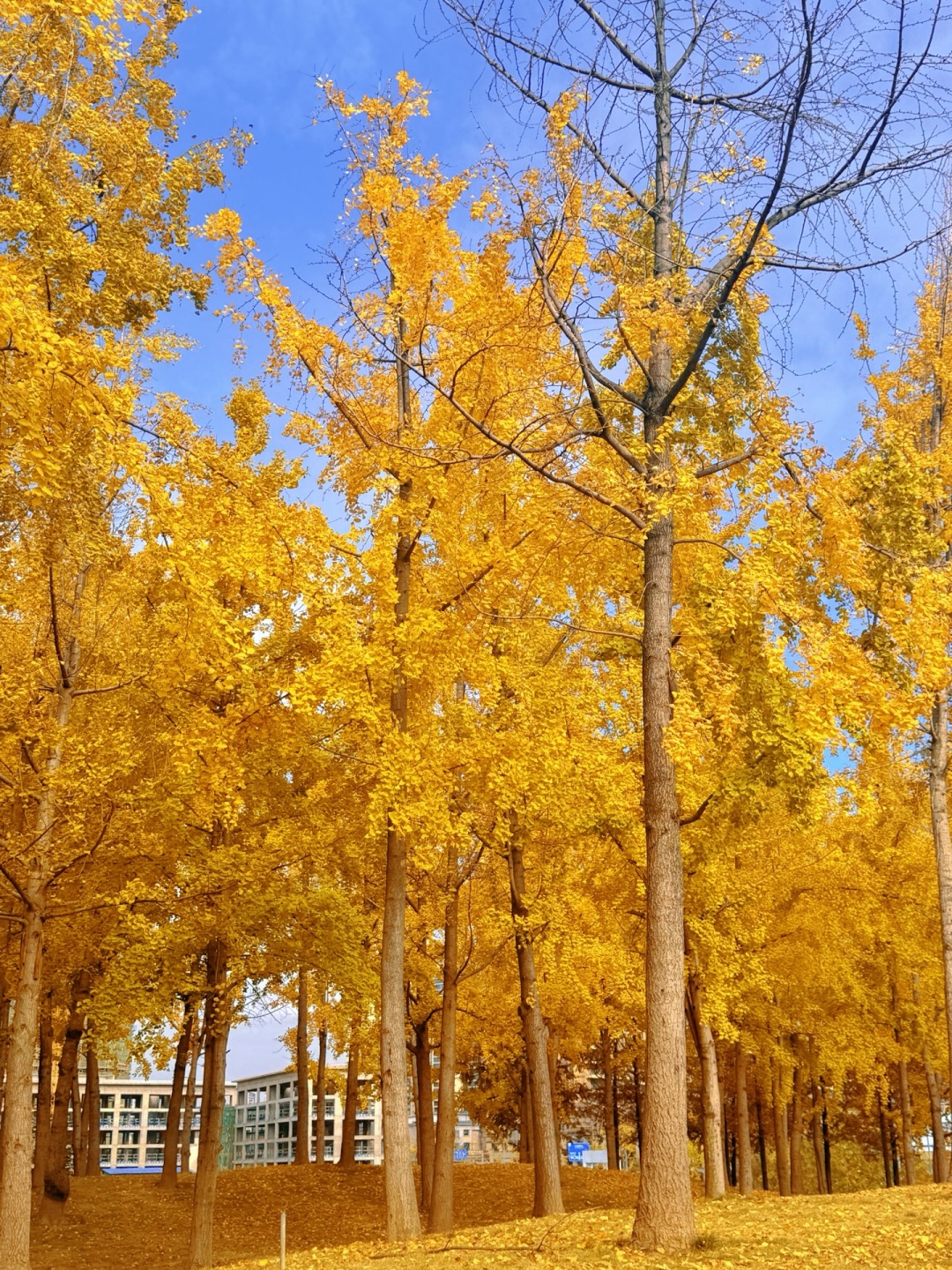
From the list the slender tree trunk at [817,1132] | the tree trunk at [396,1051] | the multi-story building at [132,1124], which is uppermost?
the tree trunk at [396,1051]

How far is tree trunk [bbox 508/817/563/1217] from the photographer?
504 inches

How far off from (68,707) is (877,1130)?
1263 inches

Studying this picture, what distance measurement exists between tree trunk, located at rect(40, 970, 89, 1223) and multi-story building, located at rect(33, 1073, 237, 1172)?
103 metres

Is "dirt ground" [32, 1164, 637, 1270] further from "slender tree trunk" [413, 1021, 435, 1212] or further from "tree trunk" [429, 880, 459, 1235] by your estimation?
"tree trunk" [429, 880, 459, 1235]

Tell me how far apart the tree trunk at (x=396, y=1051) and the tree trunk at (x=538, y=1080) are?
2.71m

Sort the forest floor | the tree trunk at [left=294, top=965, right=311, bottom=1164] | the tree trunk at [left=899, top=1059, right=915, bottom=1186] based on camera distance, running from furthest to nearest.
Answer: the tree trunk at [left=294, top=965, right=311, bottom=1164], the tree trunk at [left=899, top=1059, right=915, bottom=1186], the forest floor

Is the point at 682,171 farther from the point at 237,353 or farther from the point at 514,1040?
the point at 514,1040

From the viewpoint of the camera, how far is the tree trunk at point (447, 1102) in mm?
12867

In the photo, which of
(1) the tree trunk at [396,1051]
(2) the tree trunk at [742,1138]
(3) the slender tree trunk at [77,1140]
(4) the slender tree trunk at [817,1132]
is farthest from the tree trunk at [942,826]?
(3) the slender tree trunk at [77,1140]

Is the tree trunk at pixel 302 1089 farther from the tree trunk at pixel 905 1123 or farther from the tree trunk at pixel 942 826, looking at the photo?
the tree trunk at pixel 942 826

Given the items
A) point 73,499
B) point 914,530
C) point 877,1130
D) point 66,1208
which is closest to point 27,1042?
point 73,499

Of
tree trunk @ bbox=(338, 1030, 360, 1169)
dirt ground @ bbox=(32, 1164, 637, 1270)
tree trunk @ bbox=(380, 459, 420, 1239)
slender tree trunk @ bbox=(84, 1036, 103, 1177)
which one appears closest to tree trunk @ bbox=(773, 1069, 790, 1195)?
dirt ground @ bbox=(32, 1164, 637, 1270)

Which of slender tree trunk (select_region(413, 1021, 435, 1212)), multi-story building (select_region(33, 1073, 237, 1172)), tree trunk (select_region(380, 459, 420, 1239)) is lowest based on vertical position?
multi-story building (select_region(33, 1073, 237, 1172))

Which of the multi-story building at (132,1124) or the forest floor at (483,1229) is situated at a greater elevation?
the forest floor at (483,1229)
